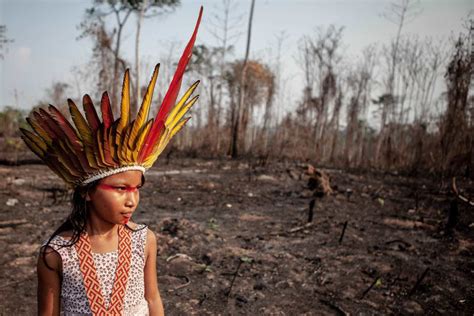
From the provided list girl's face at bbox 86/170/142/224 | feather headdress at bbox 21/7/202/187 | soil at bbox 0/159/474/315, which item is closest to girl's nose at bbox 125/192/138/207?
girl's face at bbox 86/170/142/224

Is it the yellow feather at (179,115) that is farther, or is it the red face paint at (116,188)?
the yellow feather at (179,115)

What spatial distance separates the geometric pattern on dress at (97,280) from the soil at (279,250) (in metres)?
1.22

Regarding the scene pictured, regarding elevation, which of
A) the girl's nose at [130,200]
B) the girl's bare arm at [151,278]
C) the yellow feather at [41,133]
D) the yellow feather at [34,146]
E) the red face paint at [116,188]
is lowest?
the girl's bare arm at [151,278]

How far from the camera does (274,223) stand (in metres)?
4.66

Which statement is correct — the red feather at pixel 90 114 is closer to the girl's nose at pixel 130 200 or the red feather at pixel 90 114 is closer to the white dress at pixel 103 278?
the girl's nose at pixel 130 200

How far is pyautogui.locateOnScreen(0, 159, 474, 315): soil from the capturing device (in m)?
2.63

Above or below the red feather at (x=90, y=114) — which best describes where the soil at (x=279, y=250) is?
below

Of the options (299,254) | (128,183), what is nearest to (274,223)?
(299,254)

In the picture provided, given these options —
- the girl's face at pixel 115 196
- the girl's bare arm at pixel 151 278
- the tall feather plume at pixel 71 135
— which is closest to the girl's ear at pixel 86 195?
the girl's face at pixel 115 196

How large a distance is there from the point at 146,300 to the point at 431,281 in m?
2.73

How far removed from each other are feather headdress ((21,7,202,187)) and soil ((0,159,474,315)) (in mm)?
1593

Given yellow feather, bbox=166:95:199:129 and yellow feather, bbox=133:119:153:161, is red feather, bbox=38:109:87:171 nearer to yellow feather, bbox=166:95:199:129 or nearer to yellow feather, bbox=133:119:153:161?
yellow feather, bbox=133:119:153:161

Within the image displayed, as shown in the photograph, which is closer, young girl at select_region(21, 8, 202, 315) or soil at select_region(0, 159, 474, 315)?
young girl at select_region(21, 8, 202, 315)

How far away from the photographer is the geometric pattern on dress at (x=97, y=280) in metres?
1.29
